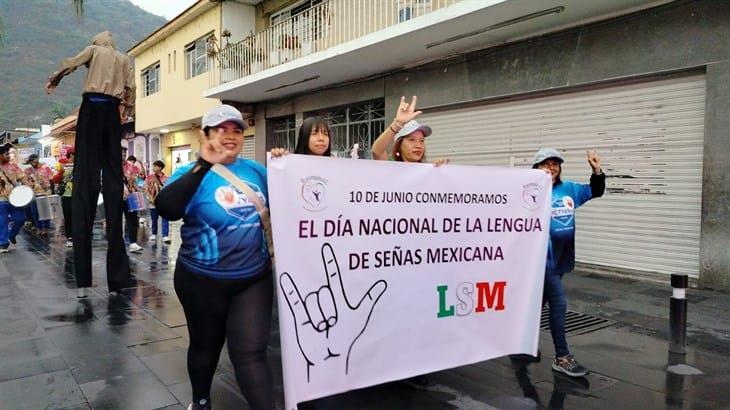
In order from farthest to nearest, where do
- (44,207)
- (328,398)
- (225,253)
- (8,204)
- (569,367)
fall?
1. (44,207)
2. (8,204)
3. (569,367)
4. (328,398)
5. (225,253)

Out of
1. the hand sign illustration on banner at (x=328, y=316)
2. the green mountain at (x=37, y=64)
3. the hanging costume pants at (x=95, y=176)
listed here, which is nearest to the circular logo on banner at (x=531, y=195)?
the hand sign illustration on banner at (x=328, y=316)

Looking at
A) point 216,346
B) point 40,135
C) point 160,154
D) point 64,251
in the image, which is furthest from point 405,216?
point 40,135

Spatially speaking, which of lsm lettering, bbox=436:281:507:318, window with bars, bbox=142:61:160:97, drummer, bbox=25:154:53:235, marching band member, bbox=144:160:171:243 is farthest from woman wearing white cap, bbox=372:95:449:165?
window with bars, bbox=142:61:160:97

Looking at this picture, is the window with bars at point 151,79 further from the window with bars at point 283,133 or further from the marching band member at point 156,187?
the marching band member at point 156,187

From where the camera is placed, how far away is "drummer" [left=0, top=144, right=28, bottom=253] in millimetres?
9117

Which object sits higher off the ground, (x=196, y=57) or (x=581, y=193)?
(x=196, y=57)

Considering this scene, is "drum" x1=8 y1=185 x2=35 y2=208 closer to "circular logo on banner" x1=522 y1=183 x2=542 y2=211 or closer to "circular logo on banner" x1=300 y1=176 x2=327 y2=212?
"circular logo on banner" x1=300 y1=176 x2=327 y2=212

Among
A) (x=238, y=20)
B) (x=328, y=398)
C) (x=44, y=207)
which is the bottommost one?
(x=328, y=398)

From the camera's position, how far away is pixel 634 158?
24.1 feet

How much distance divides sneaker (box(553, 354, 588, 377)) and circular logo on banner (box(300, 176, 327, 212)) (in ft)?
7.15

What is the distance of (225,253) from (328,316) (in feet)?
2.00

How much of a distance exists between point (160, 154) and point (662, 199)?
22.9 metres

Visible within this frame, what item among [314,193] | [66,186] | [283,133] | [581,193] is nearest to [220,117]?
[314,193]

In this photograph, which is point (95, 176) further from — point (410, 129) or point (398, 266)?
point (398, 266)
